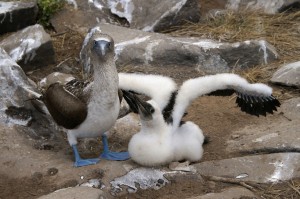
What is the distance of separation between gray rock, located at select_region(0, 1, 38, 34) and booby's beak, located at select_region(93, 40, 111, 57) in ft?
9.86

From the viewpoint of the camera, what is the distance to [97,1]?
320 inches

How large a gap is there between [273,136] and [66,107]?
70.4 inches

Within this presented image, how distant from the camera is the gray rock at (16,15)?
7.48 meters

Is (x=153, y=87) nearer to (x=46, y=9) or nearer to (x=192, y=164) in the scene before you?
(x=192, y=164)

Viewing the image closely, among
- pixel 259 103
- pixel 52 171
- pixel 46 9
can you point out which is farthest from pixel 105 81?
pixel 46 9

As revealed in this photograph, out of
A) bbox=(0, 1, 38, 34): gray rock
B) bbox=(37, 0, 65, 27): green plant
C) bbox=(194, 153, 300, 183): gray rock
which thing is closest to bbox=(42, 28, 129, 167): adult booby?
bbox=(194, 153, 300, 183): gray rock

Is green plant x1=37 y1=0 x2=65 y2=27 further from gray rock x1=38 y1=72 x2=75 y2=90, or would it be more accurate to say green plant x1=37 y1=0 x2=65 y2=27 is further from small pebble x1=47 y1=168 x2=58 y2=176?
small pebble x1=47 y1=168 x2=58 y2=176

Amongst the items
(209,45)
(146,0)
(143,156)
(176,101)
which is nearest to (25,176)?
(143,156)

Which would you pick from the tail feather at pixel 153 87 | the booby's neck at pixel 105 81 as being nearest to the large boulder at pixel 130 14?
the tail feather at pixel 153 87

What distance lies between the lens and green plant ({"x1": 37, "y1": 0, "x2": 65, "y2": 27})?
313 inches

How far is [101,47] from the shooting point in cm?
478

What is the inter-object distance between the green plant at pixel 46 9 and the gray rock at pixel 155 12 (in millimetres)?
746

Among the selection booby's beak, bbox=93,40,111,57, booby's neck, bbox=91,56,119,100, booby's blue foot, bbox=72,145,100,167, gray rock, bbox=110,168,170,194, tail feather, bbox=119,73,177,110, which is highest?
booby's beak, bbox=93,40,111,57

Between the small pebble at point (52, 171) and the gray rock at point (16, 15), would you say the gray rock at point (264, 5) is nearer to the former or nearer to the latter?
the gray rock at point (16, 15)
